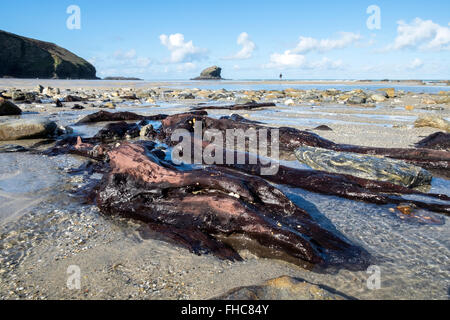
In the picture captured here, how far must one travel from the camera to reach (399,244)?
2.45 m

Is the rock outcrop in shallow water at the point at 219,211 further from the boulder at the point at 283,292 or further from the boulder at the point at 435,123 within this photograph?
the boulder at the point at 435,123

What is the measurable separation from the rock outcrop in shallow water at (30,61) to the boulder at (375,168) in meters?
80.5

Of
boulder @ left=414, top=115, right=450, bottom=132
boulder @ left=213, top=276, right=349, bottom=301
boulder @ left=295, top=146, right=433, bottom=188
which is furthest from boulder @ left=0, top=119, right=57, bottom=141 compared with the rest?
boulder @ left=414, top=115, right=450, bottom=132

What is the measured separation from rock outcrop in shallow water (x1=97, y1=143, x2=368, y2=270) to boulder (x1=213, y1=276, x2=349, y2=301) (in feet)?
1.28

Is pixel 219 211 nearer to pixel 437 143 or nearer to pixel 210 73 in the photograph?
pixel 437 143

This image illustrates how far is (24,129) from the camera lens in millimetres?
6781

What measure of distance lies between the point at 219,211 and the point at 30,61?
8539cm

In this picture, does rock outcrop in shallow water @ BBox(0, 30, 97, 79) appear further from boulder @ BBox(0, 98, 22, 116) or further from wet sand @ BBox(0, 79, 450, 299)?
wet sand @ BBox(0, 79, 450, 299)

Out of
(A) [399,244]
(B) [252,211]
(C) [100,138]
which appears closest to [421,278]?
(A) [399,244]

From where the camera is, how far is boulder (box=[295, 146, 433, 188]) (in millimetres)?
3873

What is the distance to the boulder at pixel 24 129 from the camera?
663 cm

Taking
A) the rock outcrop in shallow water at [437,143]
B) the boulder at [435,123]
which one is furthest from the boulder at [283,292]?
the boulder at [435,123]

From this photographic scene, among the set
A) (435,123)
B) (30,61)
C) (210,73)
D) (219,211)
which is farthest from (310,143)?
(210,73)

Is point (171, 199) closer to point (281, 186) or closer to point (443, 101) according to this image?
point (281, 186)
